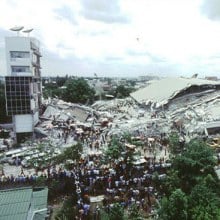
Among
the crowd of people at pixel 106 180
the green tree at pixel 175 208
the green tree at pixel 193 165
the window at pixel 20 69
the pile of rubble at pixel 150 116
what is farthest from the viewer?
the window at pixel 20 69

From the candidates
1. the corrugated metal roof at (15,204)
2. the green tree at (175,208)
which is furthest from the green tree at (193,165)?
the corrugated metal roof at (15,204)

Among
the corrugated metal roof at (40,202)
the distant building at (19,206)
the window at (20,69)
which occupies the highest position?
the window at (20,69)

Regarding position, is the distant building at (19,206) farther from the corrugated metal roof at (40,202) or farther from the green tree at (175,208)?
the green tree at (175,208)

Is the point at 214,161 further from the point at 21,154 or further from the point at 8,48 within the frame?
the point at 8,48

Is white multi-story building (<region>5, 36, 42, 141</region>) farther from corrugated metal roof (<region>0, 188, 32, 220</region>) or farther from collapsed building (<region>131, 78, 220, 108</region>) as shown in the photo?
corrugated metal roof (<region>0, 188, 32, 220</region>)

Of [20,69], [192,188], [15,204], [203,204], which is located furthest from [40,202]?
[20,69]

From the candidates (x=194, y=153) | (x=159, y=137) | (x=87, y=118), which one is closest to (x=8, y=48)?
(x=87, y=118)
